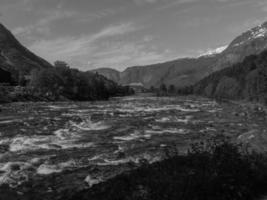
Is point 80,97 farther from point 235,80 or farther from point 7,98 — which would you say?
point 235,80

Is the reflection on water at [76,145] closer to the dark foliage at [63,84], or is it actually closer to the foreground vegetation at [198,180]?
the foreground vegetation at [198,180]

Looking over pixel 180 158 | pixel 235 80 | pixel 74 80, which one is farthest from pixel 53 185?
pixel 235 80

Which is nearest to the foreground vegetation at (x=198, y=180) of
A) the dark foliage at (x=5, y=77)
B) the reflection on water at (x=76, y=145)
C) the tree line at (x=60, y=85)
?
the reflection on water at (x=76, y=145)

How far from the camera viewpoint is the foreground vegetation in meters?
8.64

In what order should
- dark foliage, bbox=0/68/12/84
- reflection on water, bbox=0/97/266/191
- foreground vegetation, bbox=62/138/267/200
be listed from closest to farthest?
foreground vegetation, bbox=62/138/267/200
reflection on water, bbox=0/97/266/191
dark foliage, bbox=0/68/12/84

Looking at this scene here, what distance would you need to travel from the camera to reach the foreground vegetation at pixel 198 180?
864cm

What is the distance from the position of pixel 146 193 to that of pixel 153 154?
9319 millimetres

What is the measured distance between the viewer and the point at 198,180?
911 centimetres

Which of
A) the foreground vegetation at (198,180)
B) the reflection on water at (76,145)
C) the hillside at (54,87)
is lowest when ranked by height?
the reflection on water at (76,145)

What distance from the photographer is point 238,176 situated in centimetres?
984


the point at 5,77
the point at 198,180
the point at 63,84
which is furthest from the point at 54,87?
the point at 198,180

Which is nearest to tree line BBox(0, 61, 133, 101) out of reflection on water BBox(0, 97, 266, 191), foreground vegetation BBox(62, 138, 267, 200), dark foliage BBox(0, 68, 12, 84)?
dark foliage BBox(0, 68, 12, 84)

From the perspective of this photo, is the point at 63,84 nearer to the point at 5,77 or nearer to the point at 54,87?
the point at 54,87

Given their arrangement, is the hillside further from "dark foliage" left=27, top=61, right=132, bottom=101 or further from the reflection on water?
the reflection on water
